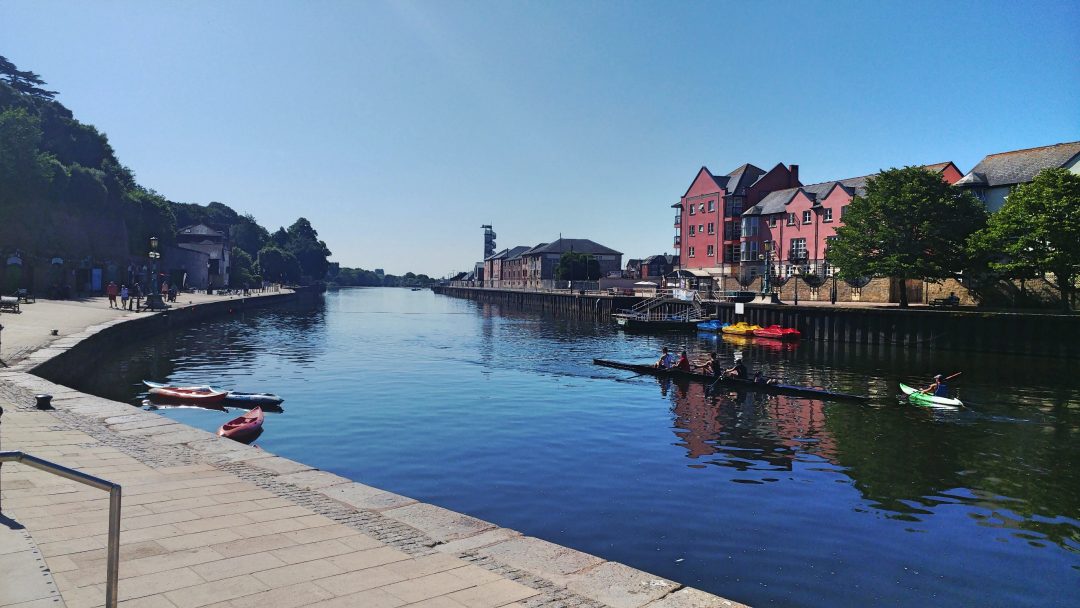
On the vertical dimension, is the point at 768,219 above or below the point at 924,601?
above

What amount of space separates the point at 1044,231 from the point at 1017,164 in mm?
19287

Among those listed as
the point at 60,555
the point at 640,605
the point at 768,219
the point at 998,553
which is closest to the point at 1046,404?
the point at 998,553

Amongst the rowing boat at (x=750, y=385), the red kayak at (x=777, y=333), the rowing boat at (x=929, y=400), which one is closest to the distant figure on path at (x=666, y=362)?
the rowing boat at (x=750, y=385)

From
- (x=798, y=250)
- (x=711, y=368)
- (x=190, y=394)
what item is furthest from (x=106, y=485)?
(x=798, y=250)

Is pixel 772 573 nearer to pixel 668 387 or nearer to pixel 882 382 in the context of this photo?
pixel 668 387

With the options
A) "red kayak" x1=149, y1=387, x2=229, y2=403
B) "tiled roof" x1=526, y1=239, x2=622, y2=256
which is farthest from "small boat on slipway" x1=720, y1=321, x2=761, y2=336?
"tiled roof" x1=526, y1=239, x2=622, y2=256

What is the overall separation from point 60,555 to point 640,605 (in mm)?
6607

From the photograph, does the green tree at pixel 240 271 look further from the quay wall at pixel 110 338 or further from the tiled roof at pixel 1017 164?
the tiled roof at pixel 1017 164

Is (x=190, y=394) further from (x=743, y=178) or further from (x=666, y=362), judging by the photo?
(x=743, y=178)

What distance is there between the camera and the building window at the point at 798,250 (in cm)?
8075

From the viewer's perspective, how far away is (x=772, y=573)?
11.6 metres

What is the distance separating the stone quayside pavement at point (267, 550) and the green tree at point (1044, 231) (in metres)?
52.7

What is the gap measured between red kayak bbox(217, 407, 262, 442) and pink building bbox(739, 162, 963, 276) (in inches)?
2645

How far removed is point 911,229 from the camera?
57719 mm
